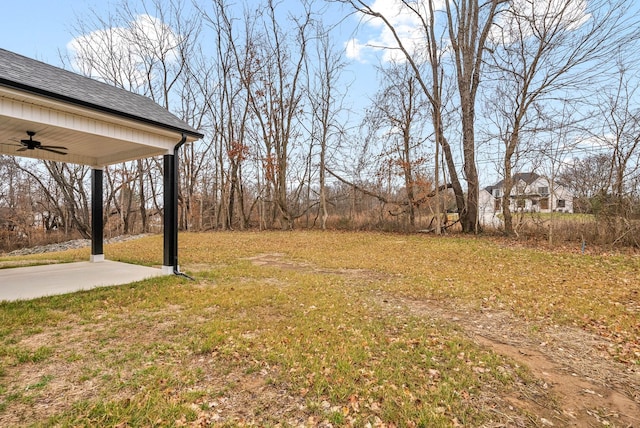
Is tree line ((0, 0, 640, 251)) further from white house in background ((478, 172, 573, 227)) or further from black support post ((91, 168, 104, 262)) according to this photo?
black support post ((91, 168, 104, 262))

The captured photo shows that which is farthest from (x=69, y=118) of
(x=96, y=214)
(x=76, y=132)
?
(x=96, y=214)

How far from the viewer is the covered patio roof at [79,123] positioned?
357cm

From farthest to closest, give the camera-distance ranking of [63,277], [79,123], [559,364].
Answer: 1. [63,277]
2. [79,123]
3. [559,364]

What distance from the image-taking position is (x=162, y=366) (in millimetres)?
2381

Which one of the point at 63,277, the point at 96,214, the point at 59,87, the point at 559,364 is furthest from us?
the point at 96,214

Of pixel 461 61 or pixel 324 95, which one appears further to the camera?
pixel 324 95

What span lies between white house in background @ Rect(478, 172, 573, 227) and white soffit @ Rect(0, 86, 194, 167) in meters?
10.8

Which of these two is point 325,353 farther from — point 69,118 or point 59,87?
point 59,87

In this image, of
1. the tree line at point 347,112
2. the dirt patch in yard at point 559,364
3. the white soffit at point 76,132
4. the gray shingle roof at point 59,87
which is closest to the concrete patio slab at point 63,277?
the white soffit at point 76,132

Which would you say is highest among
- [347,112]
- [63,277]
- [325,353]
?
[347,112]

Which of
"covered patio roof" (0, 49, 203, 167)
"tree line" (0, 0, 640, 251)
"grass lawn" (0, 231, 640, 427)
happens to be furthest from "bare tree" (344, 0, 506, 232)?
"covered patio roof" (0, 49, 203, 167)

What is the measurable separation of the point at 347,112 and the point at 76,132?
13100 mm

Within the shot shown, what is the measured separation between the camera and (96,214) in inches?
269

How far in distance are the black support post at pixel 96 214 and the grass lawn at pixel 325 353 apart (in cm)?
294
